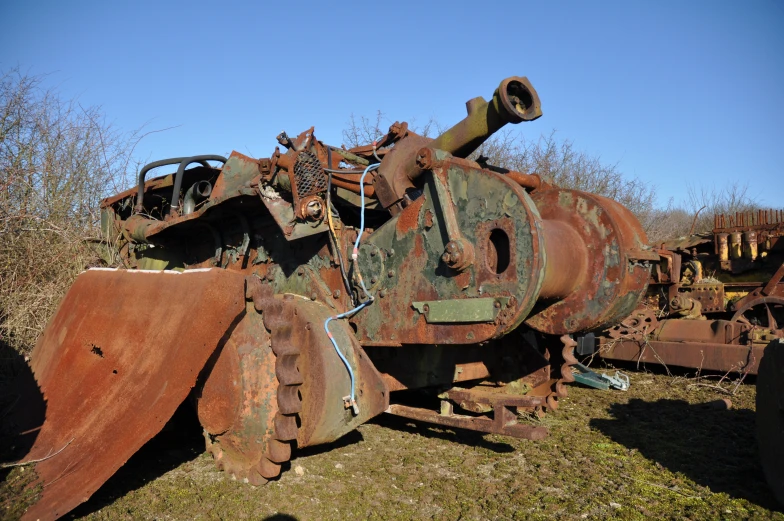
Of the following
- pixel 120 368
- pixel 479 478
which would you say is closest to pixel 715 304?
pixel 479 478

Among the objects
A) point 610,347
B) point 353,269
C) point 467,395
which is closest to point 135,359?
point 353,269

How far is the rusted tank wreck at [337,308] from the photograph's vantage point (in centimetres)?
345

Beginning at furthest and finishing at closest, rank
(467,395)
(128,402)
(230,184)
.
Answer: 1. (230,184)
2. (467,395)
3. (128,402)

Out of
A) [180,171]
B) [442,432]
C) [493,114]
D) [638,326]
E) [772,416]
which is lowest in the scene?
[442,432]

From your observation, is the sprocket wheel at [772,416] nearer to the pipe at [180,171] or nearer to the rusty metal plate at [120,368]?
the rusty metal plate at [120,368]

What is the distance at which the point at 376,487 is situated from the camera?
3703mm

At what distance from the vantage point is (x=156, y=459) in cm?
411

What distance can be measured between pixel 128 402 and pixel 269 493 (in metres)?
0.99

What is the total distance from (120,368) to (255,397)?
88cm

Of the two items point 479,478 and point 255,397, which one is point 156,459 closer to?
point 255,397

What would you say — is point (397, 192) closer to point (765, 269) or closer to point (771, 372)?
point (771, 372)

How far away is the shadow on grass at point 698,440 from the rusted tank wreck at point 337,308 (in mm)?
824

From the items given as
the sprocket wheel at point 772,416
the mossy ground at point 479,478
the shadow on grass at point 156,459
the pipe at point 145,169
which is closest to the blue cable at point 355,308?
the mossy ground at point 479,478

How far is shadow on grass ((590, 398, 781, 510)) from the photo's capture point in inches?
148
